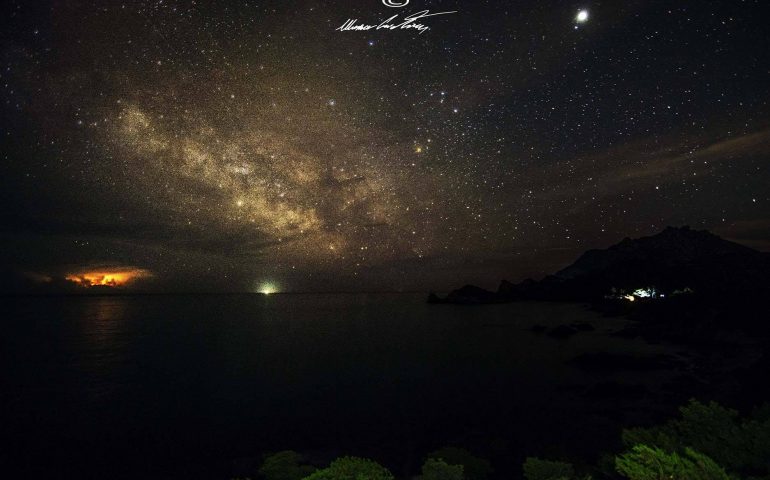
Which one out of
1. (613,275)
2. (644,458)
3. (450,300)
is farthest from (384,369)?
(450,300)

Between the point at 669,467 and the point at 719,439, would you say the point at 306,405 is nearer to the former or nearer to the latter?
the point at 719,439

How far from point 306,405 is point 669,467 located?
86.6 feet

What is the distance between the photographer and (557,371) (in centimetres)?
3541

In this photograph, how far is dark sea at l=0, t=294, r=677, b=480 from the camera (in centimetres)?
2030

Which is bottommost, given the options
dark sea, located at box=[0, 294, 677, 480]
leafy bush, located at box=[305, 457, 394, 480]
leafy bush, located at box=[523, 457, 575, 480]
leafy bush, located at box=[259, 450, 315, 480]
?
dark sea, located at box=[0, 294, 677, 480]

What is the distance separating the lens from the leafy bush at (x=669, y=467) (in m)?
5.89

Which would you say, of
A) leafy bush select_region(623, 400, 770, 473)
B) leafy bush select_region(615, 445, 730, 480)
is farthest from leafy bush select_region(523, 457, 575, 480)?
leafy bush select_region(615, 445, 730, 480)

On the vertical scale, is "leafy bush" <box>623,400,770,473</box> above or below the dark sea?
above

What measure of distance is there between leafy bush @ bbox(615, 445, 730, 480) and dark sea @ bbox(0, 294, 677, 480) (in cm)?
980

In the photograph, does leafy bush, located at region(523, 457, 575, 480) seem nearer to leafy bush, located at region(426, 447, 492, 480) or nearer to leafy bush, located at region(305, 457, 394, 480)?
leafy bush, located at region(305, 457, 394, 480)

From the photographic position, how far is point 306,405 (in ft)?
95.0

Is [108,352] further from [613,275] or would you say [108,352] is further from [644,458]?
[613,275]

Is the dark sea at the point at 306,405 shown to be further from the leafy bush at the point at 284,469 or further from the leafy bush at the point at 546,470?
the leafy bush at the point at 284,469

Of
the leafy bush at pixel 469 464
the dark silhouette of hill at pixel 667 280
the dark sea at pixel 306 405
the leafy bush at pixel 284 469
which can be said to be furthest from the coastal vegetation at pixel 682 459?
the dark silhouette of hill at pixel 667 280
